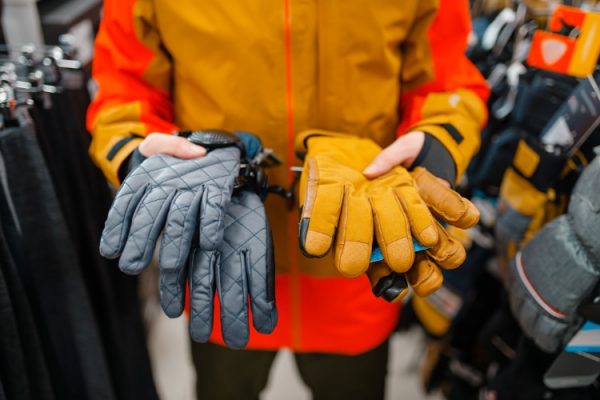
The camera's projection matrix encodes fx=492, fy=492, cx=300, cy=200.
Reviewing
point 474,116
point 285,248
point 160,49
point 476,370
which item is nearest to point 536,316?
point 474,116

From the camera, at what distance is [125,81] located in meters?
0.95

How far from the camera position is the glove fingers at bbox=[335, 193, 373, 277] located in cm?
68

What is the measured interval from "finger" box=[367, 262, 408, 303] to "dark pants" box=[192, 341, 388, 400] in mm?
505

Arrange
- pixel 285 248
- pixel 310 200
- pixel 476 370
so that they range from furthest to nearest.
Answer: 1. pixel 476 370
2. pixel 285 248
3. pixel 310 200

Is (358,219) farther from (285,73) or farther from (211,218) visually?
(285,73)

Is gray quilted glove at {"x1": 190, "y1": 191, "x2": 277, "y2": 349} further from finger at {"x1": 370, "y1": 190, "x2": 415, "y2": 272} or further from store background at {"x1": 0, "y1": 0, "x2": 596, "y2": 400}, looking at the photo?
store background at {"x1": 0, "y1": 0, "x2": 596, "y2": 400}

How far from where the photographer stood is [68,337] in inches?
41.6

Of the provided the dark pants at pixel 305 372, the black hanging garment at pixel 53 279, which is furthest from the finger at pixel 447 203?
the black hanging garment at pixel 53 279

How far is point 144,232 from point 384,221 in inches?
13.5

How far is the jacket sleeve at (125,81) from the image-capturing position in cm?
88

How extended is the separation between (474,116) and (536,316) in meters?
0.39

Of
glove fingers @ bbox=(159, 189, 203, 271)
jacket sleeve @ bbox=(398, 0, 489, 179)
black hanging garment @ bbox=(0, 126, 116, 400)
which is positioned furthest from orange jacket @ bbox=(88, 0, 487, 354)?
glove fingers @ bbox=(159, 189, 203, 271)

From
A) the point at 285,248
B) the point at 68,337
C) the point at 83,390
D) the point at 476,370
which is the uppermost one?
the point at 285,248

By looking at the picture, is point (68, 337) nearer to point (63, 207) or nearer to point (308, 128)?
point (63, 207)
